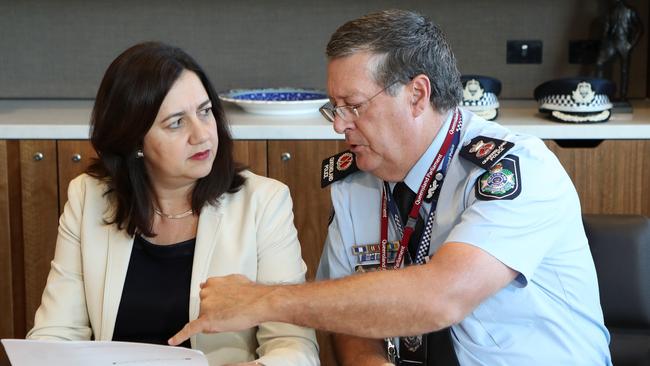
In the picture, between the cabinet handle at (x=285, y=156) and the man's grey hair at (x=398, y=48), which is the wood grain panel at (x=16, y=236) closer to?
the cabinet handle at (x=285, y=156)

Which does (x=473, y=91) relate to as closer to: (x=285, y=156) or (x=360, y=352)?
(x=285, y=156)

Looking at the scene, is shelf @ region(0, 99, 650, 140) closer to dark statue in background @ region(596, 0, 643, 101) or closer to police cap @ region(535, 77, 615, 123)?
police cap @ region(535, 77, 615, 123)

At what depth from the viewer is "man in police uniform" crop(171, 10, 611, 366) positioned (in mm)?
1629

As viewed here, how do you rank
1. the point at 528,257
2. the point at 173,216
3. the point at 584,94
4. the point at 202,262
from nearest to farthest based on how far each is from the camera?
1. the point at 528,257
2. the point at 202,262
3. the point at 173,216
4. the point at 584,94

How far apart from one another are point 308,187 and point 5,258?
3.28 ft

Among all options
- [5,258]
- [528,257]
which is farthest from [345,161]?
[5,258]

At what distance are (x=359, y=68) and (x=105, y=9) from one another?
2.11 m

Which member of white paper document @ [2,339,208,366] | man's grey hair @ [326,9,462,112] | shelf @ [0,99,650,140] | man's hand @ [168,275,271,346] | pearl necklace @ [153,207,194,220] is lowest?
white paper document @ [2,339,208,366]

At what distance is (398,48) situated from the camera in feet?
6.07

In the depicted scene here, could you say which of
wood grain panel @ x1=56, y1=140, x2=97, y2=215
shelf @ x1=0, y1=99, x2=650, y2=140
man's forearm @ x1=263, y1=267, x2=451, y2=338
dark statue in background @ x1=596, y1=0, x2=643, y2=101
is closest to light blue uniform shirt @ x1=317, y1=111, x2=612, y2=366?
man's forearm @ x1=263, y1=267, x2=451, y2=338

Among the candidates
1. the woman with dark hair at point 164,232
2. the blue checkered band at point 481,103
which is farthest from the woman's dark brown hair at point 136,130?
the blue checkered band at point 481,103

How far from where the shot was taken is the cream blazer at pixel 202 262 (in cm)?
203

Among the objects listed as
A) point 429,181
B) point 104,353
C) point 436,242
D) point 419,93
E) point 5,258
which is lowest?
point 5,258

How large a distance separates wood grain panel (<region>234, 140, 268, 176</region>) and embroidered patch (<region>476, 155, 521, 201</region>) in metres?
1.39
